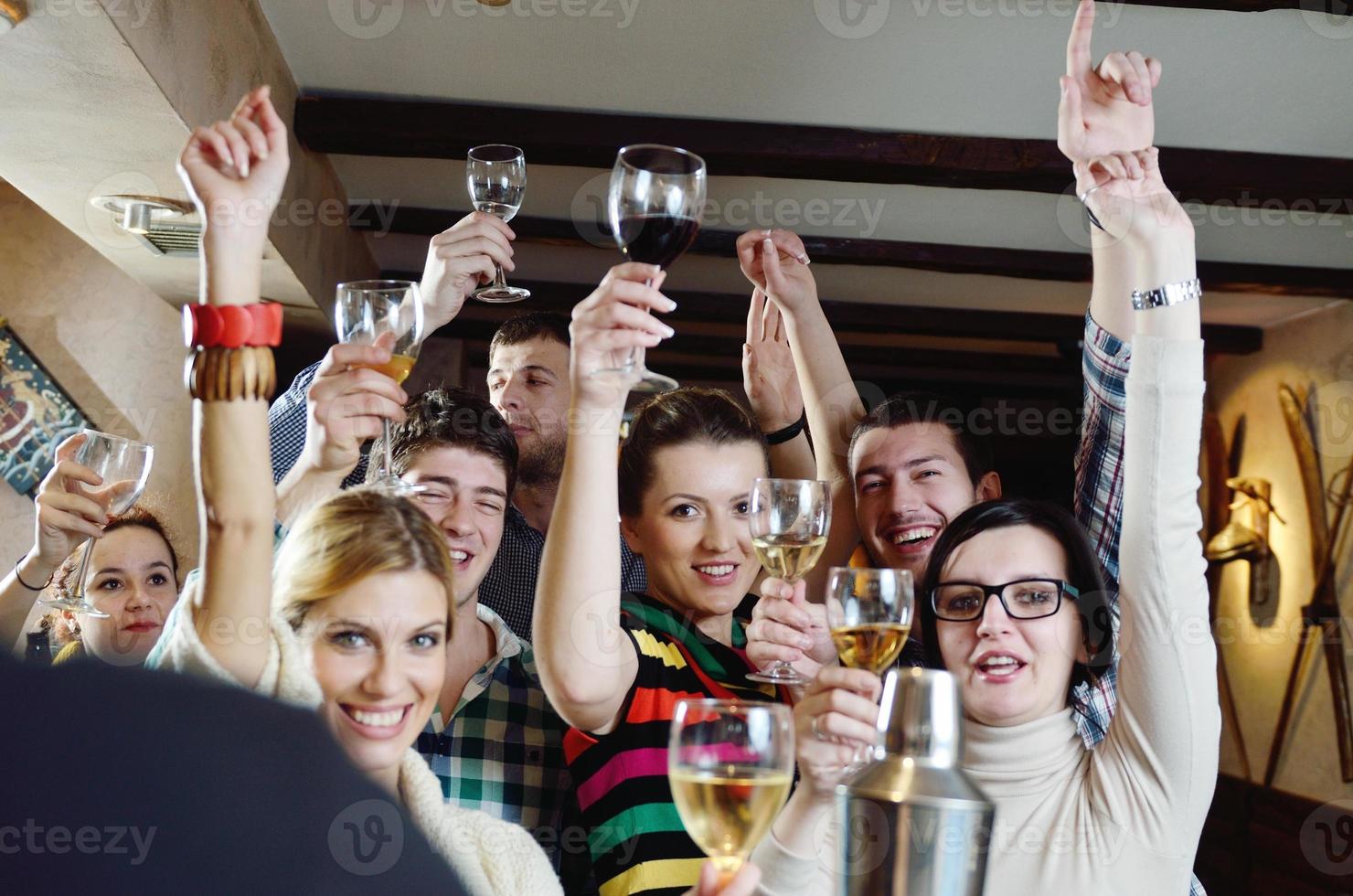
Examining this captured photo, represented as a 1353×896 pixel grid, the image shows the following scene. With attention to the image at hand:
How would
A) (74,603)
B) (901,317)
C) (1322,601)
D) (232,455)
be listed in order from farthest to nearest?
1. (901,317)
2. (1322,601)
3. (74,603)
4. (232,455)

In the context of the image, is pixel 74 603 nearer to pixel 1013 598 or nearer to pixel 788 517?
pixel 788 517

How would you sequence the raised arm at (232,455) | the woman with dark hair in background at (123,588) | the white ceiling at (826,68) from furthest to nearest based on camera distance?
the white ceiling at (826,68), the woman with dark hair in background at (123,588), the raised arm at (232,455)

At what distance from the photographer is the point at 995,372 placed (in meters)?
7.77

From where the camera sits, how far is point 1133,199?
1.48 metres

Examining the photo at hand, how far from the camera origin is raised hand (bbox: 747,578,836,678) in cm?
132

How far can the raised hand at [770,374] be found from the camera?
2.12m

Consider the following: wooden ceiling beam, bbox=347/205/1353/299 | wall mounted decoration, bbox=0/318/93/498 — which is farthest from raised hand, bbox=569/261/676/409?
wall mounted decoration, bbox=0/318/93/498

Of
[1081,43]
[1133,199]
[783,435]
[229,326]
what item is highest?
[1081,43]

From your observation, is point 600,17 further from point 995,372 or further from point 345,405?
point 995,372

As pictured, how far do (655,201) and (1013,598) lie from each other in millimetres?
620

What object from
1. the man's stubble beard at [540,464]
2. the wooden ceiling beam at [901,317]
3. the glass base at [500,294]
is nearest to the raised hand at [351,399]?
the glass base at [500,294]

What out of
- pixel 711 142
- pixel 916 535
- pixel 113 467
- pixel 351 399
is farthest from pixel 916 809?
pixel 711 142

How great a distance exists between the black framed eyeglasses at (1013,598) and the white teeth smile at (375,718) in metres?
0.67

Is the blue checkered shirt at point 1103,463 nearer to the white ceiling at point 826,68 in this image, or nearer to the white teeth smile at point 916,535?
the white teeth smile at point 916,535
